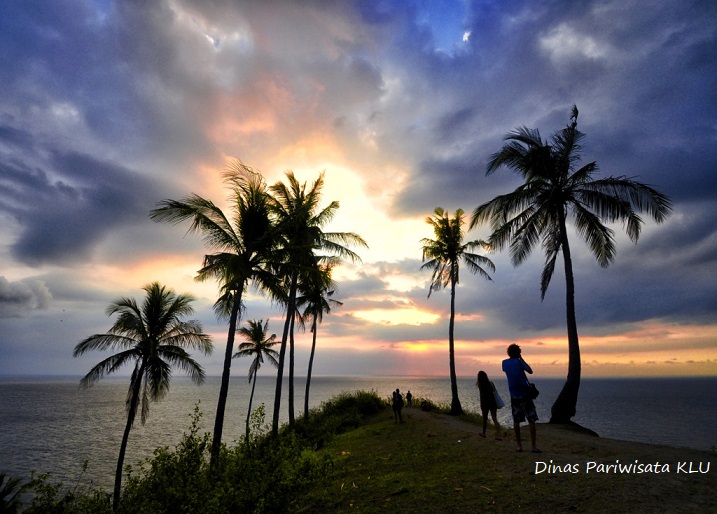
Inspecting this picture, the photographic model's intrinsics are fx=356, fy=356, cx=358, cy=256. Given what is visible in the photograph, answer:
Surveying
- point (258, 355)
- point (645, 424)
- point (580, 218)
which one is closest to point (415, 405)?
point (258, 355)

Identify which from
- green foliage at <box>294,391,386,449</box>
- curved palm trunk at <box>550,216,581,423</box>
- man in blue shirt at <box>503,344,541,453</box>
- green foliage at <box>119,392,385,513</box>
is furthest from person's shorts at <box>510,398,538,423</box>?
green foliage at <box>294,391,386,449</box>

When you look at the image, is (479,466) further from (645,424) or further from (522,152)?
(645,424)

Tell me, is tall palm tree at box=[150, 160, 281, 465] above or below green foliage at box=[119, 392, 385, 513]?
above

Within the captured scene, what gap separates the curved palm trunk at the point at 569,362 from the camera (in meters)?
15.8

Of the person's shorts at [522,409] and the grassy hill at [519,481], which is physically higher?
the person's shorts at [522,409]

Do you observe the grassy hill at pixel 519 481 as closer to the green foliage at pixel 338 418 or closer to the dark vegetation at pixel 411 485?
the dark vegetation at pixel 411 485

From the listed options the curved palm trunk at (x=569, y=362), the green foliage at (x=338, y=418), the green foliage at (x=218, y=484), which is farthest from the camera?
the green foliage at (x=338, y=418)

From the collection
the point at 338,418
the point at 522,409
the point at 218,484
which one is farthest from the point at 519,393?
the point at 338,418

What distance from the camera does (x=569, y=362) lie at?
1645 centimetres

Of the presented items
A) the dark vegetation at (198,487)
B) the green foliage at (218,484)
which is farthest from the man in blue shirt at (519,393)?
the dark vegetation at (198,487)

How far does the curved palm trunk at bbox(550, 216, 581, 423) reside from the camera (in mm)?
15781

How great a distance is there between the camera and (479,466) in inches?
313

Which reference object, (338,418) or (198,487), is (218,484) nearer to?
(198,487)

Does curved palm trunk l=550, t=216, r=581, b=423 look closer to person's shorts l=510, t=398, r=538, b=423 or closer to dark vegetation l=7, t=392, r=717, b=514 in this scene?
dark vegetation l=7, t=392, r=717, b=514
